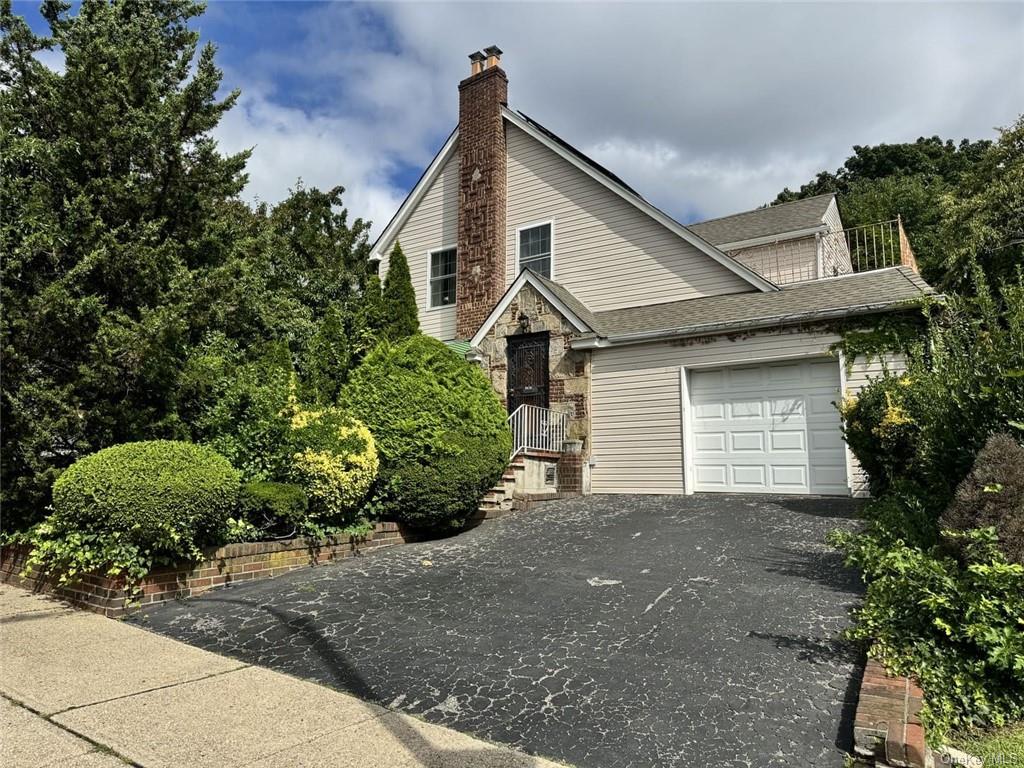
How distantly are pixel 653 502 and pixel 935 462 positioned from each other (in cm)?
570

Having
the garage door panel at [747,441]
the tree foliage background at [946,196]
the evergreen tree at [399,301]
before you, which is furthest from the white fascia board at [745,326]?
the evergreen tree at [399,301]

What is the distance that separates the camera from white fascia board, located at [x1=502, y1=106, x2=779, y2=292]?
12695mm

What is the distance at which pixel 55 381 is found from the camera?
7.55 m

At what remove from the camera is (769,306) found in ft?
37.9

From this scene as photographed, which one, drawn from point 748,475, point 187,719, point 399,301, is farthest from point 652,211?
point 187,719

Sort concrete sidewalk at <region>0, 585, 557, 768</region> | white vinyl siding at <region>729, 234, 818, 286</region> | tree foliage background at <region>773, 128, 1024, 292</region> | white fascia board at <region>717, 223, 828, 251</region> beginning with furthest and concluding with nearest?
white vinyl siding at <region>729, 234, 818, 286</region>, tree foliage background at <region>773, 128, 1024, 292</region>, white fascia board at <region>717, 223, 828, 251</region>, concrete sidewalk at <region>0, 585, 557, 768</region>

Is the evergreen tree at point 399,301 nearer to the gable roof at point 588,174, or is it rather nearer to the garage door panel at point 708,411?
the gable roof at point 588,174

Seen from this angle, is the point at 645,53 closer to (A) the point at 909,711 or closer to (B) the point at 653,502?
(B) the point at 653,502

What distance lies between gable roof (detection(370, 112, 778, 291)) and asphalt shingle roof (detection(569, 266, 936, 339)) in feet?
2.00

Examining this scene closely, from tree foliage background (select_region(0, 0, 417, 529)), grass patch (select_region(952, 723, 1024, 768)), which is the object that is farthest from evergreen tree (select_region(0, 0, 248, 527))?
grass patch (select_region(952, 723, 1024, 768))

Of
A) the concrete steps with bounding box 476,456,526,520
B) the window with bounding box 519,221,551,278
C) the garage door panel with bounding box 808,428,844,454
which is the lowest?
the concrete steps with bounding box 476,456,526,520

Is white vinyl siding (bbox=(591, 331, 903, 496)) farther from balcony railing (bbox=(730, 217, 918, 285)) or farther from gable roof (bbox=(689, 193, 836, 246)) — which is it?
gable roof (bbox=(689, 193, 836, 246))

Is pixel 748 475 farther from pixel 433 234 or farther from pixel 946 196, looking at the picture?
pixel 946 196

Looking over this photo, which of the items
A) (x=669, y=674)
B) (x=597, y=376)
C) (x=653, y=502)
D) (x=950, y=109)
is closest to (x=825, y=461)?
(x=653, y=502)
